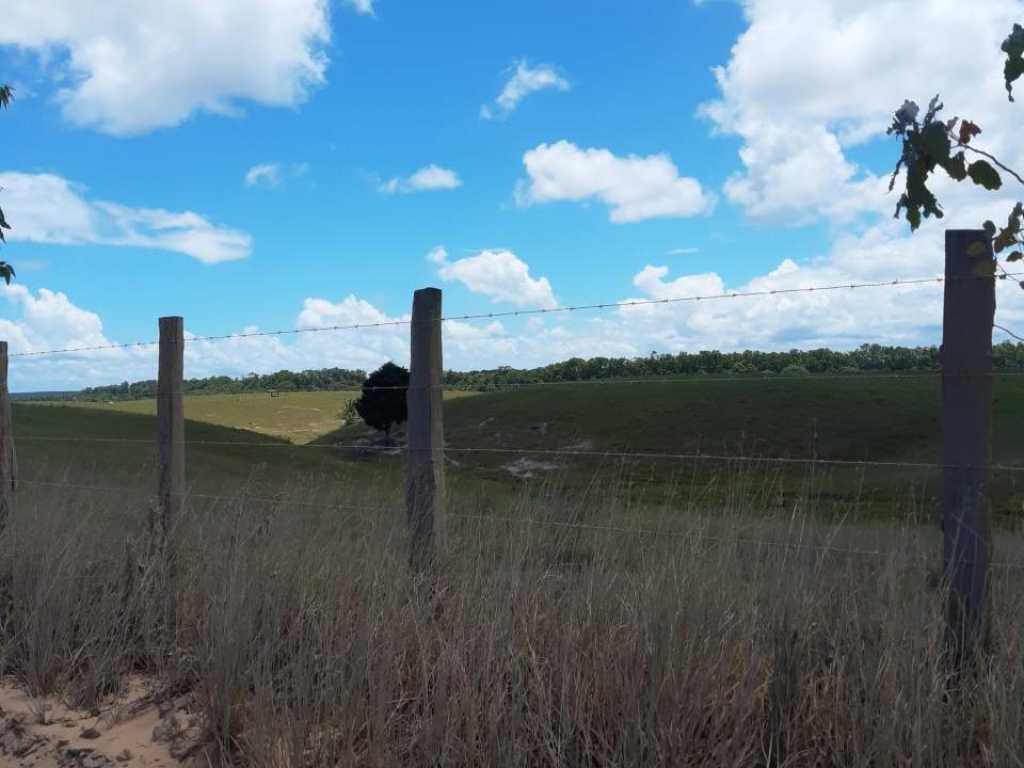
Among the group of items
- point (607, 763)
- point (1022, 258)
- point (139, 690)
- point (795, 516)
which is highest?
point (1022, 258)

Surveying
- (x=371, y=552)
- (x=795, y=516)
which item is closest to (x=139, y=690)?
(x=371, y=552)

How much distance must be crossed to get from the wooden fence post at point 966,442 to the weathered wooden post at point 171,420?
5084 millimetres

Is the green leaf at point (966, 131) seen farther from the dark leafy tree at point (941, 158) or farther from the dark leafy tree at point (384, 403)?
the dark leafy tree at point (384, 403)

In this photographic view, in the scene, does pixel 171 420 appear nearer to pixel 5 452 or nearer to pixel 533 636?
pixel 5 452

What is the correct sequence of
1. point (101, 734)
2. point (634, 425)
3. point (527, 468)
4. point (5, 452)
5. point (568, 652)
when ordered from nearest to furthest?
point (568, 652) < point (101, 734) < point (527, 468) < point (5, 452) < point (634, 425)

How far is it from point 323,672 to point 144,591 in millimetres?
2029

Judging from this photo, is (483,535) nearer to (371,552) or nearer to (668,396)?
(371,552)

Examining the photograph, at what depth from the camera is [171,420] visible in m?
6.96

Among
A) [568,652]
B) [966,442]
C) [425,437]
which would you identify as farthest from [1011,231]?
[425,437]

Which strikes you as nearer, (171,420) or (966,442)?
(966,442)

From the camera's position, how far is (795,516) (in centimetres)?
455

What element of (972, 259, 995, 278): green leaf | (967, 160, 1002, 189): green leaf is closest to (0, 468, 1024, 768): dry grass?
(972, 259, 995, 278): green leaf

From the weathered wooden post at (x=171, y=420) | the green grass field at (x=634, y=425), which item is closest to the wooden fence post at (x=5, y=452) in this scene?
the weathered wooden post at (x=171, y=420)

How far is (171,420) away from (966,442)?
5.52m
